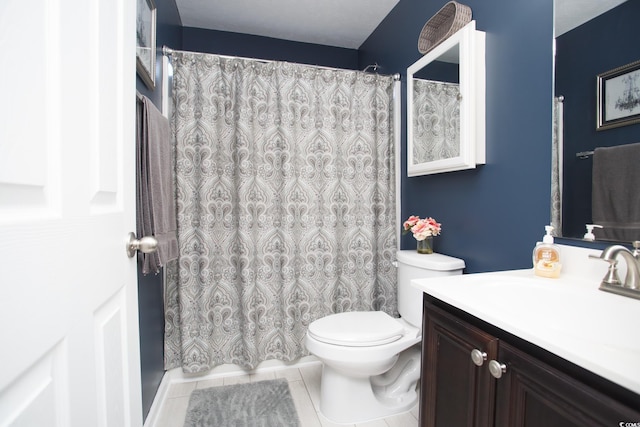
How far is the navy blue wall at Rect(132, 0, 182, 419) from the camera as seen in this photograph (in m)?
1.43

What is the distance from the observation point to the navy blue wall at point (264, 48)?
2.55 meters

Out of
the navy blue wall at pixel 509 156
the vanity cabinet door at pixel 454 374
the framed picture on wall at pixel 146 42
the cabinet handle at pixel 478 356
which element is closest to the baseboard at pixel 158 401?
the vanity cabinet door at pixel 454 374

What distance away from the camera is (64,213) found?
487 mm

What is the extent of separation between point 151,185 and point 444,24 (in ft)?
5.34

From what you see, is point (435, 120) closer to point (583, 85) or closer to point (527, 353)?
point (583, 85)

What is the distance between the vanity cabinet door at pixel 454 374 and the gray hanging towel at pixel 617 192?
0.60 meters

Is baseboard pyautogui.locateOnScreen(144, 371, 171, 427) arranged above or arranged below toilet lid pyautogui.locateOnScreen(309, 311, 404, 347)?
below

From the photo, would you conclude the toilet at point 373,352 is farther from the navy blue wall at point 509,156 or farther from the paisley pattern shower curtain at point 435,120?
the paisley pattern shower curtain at point 435,120

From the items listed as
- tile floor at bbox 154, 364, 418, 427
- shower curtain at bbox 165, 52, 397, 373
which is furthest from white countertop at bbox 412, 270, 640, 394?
shower curtain at bbox 165, 52, 397, 373

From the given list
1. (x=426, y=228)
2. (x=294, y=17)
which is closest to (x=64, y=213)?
(x=426, y=228)

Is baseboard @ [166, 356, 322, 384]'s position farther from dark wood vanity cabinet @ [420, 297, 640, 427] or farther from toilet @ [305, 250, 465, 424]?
dark wood vanity cabinet @ [420, 297, 640, 427]

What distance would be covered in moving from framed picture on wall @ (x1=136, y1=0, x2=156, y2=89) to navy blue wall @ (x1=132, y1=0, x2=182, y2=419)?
46 mm

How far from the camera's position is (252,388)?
6.15 feet

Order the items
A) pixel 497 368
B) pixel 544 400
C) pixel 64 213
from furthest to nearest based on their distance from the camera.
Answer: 1. pixel 497 368
2. pixel 544 400
3. pixel 64 213
